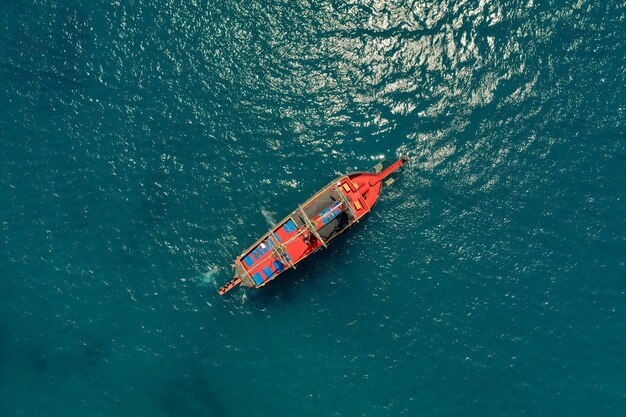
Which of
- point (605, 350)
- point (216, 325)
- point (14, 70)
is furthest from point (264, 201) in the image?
point (605, 350)

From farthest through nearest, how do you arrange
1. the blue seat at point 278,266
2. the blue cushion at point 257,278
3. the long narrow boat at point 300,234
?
the blue seat at point 278,266
the blue cushion at point 257,278
the long narrow boat at point 300,234

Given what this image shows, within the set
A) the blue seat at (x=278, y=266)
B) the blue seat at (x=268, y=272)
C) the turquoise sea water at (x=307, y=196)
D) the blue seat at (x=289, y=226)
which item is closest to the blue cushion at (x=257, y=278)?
the blue seat at (x=268, y=272)

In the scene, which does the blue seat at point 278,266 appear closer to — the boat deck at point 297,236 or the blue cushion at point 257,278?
the boat deck at point 297,236

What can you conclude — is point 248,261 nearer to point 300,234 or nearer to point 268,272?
point 268,272

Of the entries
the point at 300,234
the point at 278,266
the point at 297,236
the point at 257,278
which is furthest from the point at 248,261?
the point at 300,234

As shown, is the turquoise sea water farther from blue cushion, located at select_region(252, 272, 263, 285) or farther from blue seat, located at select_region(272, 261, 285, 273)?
blue cushion, located at select_region(252, 272, 263, 285)

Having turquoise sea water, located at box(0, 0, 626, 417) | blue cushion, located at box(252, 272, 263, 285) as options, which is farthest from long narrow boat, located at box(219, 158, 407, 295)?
turquoise sea water, located at box(0, 0, 626, 417)
